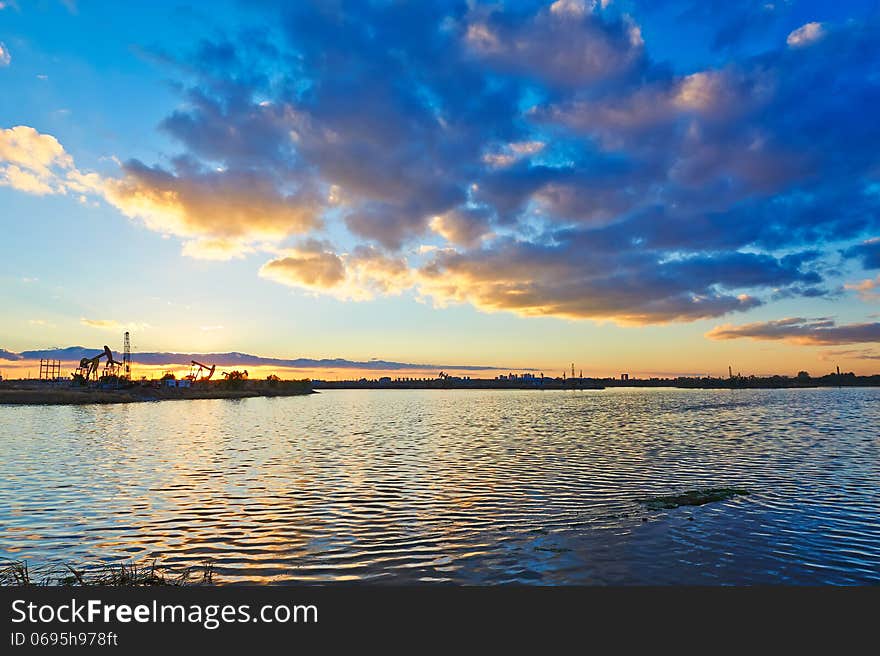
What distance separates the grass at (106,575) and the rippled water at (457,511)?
2.65ft

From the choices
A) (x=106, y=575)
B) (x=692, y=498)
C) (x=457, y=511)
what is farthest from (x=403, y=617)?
(x=692, y=498)

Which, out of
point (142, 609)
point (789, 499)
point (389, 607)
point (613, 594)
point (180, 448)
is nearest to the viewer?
point (142, 609)

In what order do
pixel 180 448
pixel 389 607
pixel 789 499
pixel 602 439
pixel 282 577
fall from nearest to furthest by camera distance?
pixel 389 607, pixel 282 577, pixel 789 499, pixel 180 448, pixel 602 439

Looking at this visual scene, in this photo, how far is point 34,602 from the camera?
472 inches

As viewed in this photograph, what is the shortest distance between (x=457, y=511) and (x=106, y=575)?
48.0 ft

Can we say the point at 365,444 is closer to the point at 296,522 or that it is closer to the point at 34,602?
the point at 296,522

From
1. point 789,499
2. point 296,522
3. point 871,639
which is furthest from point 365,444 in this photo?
point 871,639

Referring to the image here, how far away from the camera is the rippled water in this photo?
58.5 feet

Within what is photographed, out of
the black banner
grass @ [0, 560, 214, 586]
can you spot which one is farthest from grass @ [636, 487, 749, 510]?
grass @ [0, 560, 214, 586]

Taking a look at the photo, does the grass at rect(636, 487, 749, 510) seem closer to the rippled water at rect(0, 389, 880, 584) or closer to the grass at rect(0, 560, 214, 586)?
the rippled water at rect(0, 389, 880, 584)

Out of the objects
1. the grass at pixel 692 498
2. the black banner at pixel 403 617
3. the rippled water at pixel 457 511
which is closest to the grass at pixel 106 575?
the rippled water at pixel 457 511

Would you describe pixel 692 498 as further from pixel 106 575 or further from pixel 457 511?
pixel 106 575

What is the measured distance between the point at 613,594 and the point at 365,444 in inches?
1720

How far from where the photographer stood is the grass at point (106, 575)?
1512cm
